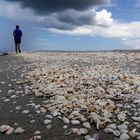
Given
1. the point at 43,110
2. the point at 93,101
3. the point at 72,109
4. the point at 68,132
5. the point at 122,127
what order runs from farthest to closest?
the point at 93,101
the point at 43,110
the point at 72,109
the point at 122,127
the point at 68,132

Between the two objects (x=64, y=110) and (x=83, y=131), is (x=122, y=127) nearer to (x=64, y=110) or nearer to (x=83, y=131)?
(x=83, y=131)

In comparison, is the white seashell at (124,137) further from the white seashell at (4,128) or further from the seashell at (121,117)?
the white seashell at (4,128)

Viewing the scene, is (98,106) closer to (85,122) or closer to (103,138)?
(85,122)

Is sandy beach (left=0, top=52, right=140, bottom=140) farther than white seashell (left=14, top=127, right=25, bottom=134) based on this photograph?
No

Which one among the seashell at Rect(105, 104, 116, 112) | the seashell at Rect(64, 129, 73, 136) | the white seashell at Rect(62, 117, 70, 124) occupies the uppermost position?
the seashell at Rect(105, 104, 116, 112)

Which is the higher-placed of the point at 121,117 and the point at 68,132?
the point at 121,117

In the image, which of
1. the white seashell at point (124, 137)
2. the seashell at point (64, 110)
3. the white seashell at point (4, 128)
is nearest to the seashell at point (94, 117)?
→ the seashell at point (64, 110)

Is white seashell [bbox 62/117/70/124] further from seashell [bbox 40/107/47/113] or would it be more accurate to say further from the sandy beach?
seashell [bbox 40/107/47/113]

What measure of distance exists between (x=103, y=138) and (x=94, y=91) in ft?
11.0

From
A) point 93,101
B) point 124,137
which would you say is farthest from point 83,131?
point 93,101

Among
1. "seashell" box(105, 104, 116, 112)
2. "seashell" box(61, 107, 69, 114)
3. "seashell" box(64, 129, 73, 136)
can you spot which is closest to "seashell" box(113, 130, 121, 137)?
"seashell" box(64, 129, 73, 136)

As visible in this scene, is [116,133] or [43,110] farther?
[43,110]

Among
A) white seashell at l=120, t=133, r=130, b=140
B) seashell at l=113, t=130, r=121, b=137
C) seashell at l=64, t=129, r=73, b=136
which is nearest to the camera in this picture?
white seashell at l=120, t=133, r=130, b=140

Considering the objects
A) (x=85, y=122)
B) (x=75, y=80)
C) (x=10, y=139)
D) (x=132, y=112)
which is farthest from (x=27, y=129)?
(x=75, y=80)
